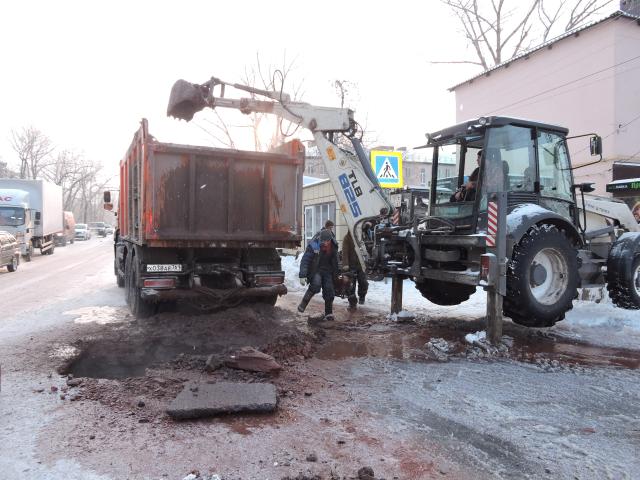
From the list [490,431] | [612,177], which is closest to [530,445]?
[490,431]

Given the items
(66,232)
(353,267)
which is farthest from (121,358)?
(66,232)

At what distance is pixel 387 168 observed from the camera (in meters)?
11.3

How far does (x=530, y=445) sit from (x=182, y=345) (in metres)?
4.43

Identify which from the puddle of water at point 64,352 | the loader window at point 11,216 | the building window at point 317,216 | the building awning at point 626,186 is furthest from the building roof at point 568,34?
the loader window at point 11,216

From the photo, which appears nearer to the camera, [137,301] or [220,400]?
[220,400]

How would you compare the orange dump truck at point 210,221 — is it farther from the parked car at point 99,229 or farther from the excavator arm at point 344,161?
the parked car at point 99,229

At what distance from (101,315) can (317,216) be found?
39.0ft

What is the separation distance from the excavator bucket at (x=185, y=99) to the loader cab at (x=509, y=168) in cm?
375

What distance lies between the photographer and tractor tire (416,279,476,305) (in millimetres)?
8375

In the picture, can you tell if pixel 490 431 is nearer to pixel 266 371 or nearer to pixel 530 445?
pixel 530 445

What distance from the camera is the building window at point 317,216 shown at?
18.1 meters

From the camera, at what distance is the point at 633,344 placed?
672 centimetres

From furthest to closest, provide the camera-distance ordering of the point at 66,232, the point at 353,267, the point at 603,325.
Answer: the point at 66,232, the point at 353,267, the point at 603,325

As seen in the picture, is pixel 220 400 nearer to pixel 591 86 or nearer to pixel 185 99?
pixel 185 99
